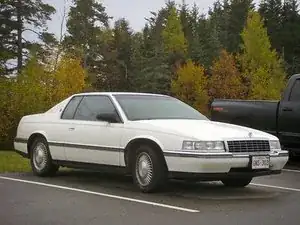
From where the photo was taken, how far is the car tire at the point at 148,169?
789 centimetres

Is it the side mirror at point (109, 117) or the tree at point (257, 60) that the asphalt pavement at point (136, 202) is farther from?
the tree at point (257, 60)

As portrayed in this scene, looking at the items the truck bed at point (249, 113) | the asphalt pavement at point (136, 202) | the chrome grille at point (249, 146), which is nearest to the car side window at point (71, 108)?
the asphalt pavement at point (136, 202)

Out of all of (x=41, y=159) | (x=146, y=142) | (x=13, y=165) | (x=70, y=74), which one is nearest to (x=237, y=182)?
(x=146, y=142)

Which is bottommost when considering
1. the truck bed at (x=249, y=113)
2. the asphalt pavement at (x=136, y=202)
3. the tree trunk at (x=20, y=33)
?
the asphalt pavement at (x=136, y=202)

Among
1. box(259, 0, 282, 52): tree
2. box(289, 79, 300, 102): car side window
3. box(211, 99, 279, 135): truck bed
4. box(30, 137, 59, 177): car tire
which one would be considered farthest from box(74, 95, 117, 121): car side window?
box(259, 0, 282, 52): tree

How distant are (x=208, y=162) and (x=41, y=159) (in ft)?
11.7

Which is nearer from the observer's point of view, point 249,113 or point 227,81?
point 249,113

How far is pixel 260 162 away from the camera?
787 cm

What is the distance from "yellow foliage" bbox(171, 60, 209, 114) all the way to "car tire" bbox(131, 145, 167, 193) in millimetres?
41074

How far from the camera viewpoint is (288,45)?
221 feet

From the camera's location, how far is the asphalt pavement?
6.29 meters

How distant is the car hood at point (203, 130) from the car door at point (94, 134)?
1.96 ft

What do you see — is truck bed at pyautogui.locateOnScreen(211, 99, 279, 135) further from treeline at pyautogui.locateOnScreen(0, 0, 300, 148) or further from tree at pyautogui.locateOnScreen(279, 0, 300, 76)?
tree at pyautogui.locateOnScreen(279, 0, 300, 76)

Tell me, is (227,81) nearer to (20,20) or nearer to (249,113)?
(20,20)
